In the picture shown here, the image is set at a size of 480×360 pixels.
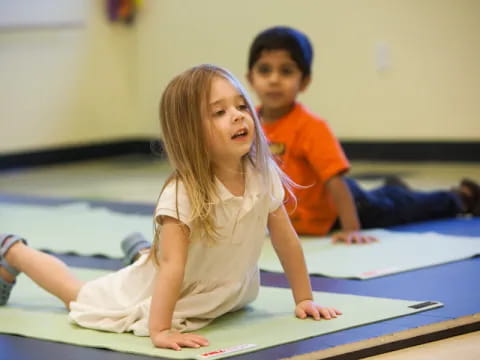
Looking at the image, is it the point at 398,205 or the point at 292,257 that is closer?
the point at 292,257

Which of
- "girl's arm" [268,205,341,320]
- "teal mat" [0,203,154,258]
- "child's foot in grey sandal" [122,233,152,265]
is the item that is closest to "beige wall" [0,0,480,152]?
"teal mat" [0,203,154,258]

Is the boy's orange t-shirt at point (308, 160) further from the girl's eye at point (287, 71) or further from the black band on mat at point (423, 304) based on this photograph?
the black band on mat at point (423, 304)

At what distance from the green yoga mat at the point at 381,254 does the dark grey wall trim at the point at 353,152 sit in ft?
6.63

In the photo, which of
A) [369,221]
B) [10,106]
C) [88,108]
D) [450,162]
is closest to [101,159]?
[88,108]

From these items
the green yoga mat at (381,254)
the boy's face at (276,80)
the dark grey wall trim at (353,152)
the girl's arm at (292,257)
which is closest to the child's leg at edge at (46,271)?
the girl's arm at (292,257)

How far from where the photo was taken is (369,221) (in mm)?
3205

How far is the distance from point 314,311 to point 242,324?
0.47 ft

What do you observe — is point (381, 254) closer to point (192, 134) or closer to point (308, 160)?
point (308, 160)

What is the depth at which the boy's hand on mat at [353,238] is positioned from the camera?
291 cm

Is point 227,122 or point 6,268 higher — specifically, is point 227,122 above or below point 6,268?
above

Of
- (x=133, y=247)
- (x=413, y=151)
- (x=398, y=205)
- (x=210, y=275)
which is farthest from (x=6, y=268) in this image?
(x=413, y=151)

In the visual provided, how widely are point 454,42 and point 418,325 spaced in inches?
124

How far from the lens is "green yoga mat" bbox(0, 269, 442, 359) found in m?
1.83

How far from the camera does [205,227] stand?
6.33 feet
